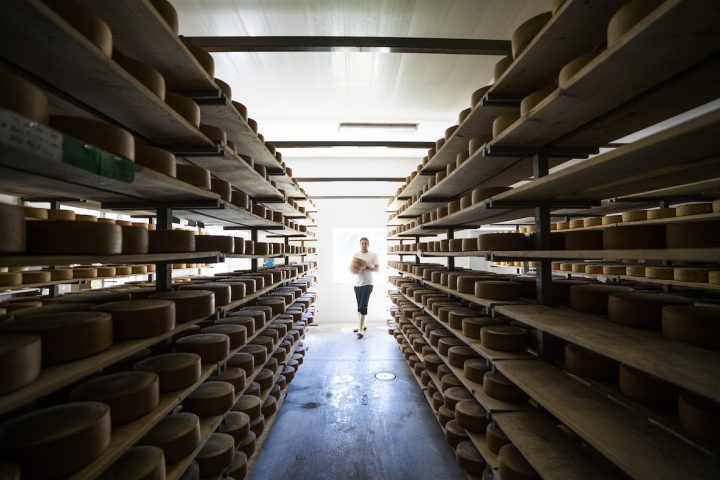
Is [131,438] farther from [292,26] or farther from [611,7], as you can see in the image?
[292,26]

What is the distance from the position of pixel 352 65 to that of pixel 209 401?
11.5 feet

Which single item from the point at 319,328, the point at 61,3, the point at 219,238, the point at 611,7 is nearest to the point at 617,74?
the point at 611,7

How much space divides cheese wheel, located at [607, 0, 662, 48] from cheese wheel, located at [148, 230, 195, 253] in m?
2.03

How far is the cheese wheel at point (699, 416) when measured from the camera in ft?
3.57

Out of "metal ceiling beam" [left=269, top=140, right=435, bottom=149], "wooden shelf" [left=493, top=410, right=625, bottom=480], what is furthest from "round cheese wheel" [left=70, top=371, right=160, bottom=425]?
"metal ceiling beam" [left=269, top=140, right=435, bottom=149]

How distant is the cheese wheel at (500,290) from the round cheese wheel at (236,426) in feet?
6.15

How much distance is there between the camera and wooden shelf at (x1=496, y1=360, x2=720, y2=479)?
40.0 inches

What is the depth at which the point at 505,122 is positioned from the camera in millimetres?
1941

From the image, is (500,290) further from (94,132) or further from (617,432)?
(94,132)

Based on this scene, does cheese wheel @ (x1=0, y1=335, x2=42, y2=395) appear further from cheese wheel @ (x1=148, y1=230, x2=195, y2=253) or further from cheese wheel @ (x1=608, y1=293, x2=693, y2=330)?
cheese wheel @ (x1=608, y1=293, x2=693, y2=330)

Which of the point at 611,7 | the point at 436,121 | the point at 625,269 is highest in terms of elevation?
the point at 436,121

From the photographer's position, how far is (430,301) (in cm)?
369

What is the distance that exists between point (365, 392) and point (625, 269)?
3.55 meters

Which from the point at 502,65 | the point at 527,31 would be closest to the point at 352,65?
the point at 502,65
